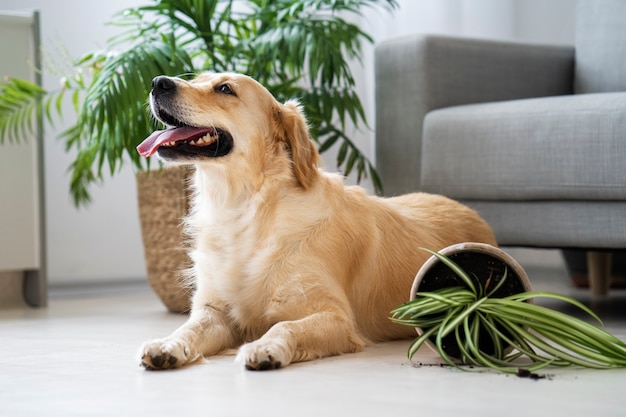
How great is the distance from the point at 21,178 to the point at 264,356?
1.75 meters

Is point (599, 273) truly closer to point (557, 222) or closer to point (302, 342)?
point (557, 222)

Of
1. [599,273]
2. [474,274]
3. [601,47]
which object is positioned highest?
[601,47]

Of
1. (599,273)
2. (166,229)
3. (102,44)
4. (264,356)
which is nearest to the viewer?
(264,356)

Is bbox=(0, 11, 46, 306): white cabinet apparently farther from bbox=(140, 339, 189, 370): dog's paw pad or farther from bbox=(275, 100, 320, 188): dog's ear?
bbox=(140, 339, 189, 370): dog's paw pad

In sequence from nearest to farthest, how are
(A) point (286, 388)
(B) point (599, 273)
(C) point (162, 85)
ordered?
(A) point (286, 388)
(C) point (162, 85)
(B) point (599, 273)

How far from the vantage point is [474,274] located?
5.40 ft

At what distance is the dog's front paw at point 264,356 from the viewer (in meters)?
1.54

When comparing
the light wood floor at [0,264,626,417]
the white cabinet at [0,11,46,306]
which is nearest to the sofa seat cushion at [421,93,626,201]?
the light wood floor at [0,264,626,417]

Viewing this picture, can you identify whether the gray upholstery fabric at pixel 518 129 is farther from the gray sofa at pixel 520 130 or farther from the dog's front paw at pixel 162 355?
the dog's front paw at pixel 162 355

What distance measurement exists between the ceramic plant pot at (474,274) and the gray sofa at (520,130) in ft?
2.20

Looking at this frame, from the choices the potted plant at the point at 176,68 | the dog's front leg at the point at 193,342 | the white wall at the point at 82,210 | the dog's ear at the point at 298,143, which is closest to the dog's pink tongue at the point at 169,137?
the dog's ear at the point at 298,143

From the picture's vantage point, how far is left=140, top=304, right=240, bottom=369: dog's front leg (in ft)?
5.16

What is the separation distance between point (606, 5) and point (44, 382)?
7.71 ft

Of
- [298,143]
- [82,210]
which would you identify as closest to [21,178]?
[82,210]
